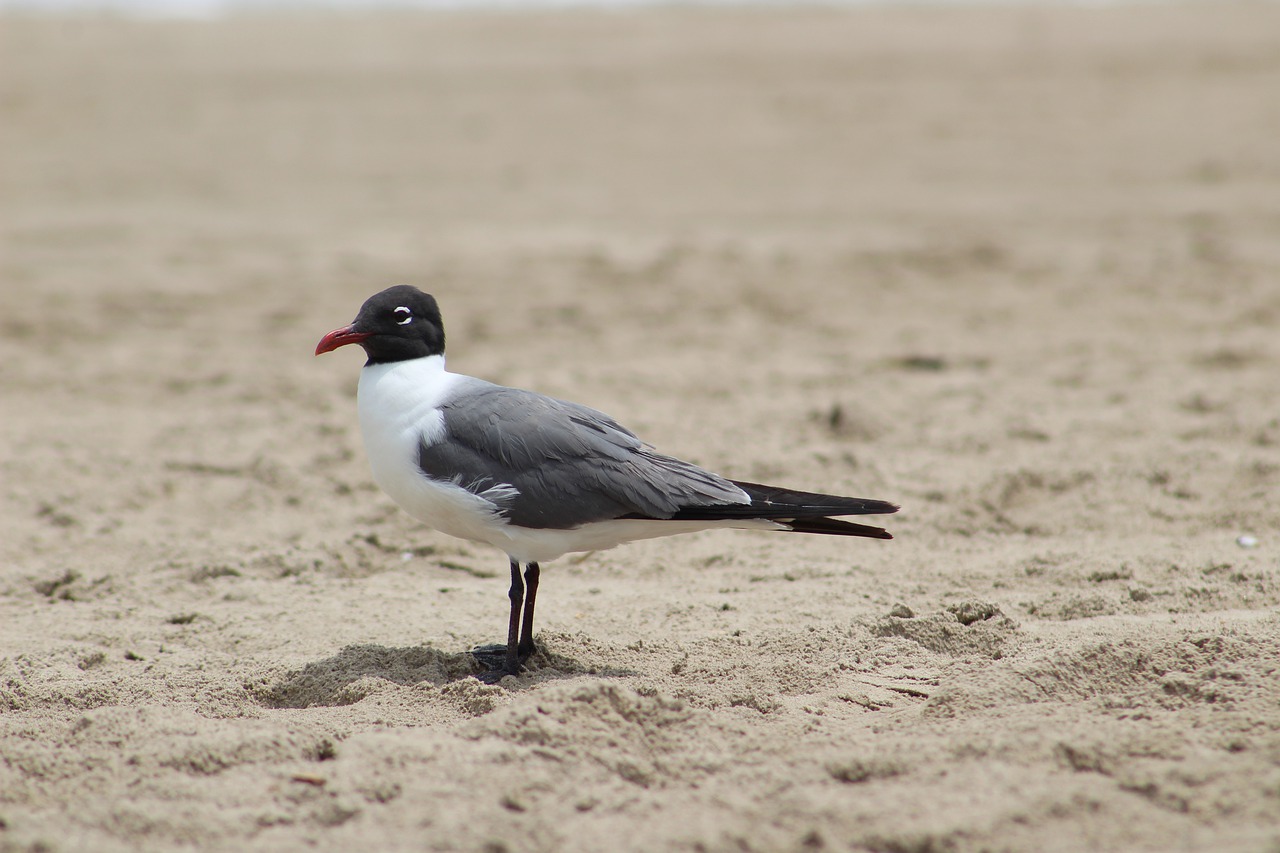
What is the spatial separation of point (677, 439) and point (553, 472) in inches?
84.4

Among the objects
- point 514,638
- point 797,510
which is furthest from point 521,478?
point 797,510

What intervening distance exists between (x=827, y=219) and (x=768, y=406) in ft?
14.8

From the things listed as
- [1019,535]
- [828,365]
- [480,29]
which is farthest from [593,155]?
[1019,535]

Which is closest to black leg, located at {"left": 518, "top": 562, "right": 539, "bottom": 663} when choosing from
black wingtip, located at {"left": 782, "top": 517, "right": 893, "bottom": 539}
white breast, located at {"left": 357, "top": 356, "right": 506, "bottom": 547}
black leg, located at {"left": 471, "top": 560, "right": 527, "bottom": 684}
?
black leg, located at {"left": 471, "top": 560, "right": 527, "bottom": 684}

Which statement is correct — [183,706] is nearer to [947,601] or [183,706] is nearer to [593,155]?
[947,601]

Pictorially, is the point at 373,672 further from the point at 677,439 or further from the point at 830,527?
the point at 677,439

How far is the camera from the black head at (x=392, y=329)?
3.79 m

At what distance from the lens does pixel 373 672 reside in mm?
3617

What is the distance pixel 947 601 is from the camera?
159 inches

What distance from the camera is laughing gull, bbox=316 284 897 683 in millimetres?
3582

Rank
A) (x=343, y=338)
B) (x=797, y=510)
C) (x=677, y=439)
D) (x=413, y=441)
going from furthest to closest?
(x=677, y=439) → (x=343, y=338) → (x=413, y=441) → (x=797, y=510)

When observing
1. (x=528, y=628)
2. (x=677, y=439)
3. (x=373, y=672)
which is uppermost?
(x=677, y=439)

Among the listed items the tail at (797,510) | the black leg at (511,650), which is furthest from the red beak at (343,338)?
the tail at (797,510)

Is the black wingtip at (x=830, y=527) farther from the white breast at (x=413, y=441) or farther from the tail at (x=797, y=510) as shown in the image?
the white breast at (x=413, y=441)
